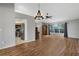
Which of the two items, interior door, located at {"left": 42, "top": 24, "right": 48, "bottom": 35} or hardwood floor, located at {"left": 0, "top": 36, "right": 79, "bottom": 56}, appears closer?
hardwood floor, located at {"left": 0, "top": 36, "right": 79, "bottom": 56}

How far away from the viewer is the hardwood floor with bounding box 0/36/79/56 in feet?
10.3

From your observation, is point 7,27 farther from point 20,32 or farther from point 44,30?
point 44,30

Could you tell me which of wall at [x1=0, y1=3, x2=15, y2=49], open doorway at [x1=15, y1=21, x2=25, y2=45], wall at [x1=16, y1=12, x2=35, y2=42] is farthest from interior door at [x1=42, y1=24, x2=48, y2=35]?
wall at [x1=0, y1=3, x2=15, y2=49]

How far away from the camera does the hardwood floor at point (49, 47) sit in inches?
123

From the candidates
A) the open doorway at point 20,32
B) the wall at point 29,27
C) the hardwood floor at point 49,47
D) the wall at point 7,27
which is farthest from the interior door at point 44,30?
the wall at point 7,27

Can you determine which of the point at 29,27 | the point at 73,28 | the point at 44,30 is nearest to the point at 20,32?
the point at 29,27

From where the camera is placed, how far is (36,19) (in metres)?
3.20

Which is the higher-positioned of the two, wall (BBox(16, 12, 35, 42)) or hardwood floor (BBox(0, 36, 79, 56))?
wall (BBox(16, 12, 35, 42))

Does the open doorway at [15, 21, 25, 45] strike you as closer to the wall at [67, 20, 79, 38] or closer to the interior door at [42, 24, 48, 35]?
the interior door at [42, 24, 48, 35]

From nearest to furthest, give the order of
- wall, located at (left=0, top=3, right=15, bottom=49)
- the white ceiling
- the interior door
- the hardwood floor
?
the white ceiling
the hardwood floor
wall, located at (left=0, top=3, right=15, bottom=49)
the interior door

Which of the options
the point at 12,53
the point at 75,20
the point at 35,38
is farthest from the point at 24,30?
the point at 75,20

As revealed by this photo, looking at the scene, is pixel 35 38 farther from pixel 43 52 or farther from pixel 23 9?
pixel 23 9

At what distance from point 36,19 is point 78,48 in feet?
4.02

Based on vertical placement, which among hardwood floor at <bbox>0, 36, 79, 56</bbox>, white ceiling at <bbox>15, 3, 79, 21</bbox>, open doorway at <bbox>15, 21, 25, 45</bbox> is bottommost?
hardwood floor at <bbox>0, 36, 79, 56</bbox>
